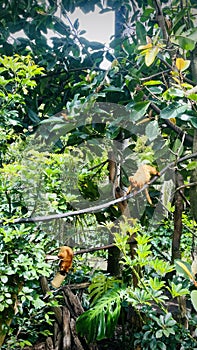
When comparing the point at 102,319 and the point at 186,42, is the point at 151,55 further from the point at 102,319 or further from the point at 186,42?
the point at 102,319

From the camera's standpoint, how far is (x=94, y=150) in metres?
1.23

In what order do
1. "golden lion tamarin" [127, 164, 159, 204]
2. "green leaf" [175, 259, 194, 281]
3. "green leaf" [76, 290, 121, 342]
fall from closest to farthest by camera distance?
"green leaf" [175, 259, 194, 281]
"golden lion tamarin" [127, 164, 159, 204]
"green leaf" [76, 290, 121, 342]

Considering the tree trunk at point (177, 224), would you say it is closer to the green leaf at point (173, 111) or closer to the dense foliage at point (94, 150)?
the dense foliage at point (94, 150)

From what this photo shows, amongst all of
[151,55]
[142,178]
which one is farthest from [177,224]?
[151,55]

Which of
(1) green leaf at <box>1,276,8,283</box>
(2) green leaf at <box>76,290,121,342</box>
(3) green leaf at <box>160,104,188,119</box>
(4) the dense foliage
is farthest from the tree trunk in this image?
(1) green leaf at <box>1,276,8,283</box>

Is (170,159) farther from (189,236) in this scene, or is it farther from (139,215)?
(189,236)

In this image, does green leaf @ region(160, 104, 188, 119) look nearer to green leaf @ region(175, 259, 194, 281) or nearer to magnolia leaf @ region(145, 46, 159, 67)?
magnolia leaf @ region(145, 46, 159, 67)

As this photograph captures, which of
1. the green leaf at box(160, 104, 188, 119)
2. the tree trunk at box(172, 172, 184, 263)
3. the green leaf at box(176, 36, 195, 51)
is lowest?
the tree trunk at box(172, 172, 184, 263)

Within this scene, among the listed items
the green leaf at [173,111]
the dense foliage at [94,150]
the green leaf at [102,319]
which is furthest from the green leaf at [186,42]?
the green leaf at [102,319]

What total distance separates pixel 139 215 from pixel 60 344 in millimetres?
540

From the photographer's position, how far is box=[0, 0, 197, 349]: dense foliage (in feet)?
2.73

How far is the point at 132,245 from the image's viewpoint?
43.4 inches

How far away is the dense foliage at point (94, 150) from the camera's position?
0.83m

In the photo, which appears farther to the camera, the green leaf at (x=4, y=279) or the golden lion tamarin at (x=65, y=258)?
the golden lion tamarin at (x=65, y=258)
